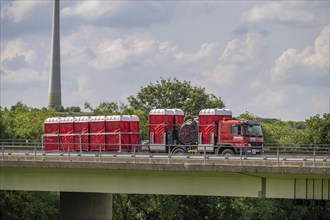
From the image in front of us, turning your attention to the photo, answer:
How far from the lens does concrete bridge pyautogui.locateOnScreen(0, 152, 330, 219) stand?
2219 inches

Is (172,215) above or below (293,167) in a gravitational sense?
below

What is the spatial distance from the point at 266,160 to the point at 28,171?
53.0 ft

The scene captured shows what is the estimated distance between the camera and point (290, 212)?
100 m

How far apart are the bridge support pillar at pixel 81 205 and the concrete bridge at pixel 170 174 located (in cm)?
110

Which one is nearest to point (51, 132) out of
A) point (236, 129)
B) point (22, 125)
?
point (236, 129)

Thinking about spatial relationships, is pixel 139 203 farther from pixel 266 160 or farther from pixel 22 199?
pixel 266 160

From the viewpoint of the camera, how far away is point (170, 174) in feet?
197

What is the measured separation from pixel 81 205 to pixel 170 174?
10944 mm

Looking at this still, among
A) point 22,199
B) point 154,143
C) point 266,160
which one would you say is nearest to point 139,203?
point 22,199

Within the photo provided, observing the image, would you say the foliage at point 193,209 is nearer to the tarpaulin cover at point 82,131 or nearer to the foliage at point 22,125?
the tarpaulin cover at point 82,131

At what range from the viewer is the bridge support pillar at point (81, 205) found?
68.8 meters

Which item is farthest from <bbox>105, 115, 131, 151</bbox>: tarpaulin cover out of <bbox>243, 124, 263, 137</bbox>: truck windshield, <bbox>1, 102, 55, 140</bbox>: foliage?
<bbox>1, 102, 55, 140</bbox>: foliage

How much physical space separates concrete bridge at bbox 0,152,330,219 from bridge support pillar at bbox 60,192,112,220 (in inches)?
43.4

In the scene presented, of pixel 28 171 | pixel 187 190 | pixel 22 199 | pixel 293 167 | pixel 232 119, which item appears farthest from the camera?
pixel 22 199
